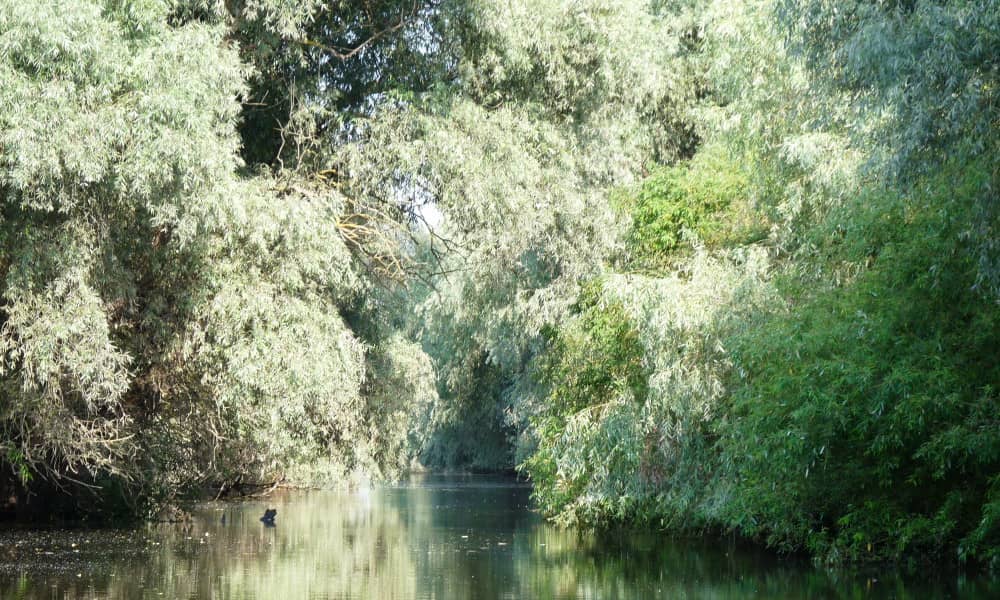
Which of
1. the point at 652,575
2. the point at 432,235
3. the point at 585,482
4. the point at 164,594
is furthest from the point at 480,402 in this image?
the point at 164,594

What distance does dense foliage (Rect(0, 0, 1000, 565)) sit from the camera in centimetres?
1152

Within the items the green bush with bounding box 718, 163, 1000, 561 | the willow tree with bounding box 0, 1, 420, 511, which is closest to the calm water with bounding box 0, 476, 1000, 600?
the green bush with bounding box 718, 163, 1000, 561

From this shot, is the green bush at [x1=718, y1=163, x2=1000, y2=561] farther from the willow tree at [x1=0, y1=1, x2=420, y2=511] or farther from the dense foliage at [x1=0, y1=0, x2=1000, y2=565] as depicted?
the willow tree at [x1=0, y1=1, x2=420, y2=511]

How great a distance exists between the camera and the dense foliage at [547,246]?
454 inches

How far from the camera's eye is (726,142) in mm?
18719

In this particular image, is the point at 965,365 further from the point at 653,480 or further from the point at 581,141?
the point at 581,141

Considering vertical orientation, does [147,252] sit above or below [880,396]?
above

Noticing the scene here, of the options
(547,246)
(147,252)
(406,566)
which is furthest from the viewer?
(547,246)

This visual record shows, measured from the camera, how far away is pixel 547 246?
56.6 feet

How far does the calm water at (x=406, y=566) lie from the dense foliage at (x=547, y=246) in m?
0.73

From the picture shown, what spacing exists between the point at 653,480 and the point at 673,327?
2.60 m

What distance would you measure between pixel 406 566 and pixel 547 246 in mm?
5297

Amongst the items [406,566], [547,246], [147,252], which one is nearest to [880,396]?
[406,566]

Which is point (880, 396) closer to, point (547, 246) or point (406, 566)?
point (406, 566)
